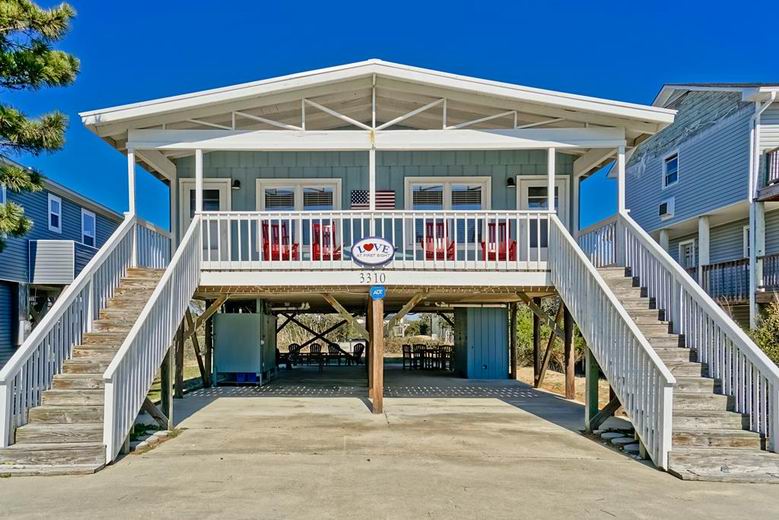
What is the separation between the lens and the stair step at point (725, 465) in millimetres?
5660

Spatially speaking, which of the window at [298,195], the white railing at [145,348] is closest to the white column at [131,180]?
the white railing at [145,348]

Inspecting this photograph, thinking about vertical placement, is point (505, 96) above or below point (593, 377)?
above

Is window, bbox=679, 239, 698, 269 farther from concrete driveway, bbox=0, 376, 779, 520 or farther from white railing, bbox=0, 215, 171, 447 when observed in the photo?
white railing, bbox=0, 215, 171, 447

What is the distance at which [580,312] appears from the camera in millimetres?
8242

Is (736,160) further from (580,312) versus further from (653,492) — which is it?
(653,492)

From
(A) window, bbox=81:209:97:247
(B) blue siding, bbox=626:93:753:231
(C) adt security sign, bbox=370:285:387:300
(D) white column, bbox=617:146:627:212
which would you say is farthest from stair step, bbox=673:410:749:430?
(A) window, bbox=81:209:97:247

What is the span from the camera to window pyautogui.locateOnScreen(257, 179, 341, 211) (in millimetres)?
11797

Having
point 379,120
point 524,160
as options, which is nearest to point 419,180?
point 379,120

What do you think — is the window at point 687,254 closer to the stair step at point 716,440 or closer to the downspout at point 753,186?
the downspout at point 753,186

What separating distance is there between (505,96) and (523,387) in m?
7.09

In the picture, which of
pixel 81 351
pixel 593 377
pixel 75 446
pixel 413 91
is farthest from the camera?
A: pixel 413 91

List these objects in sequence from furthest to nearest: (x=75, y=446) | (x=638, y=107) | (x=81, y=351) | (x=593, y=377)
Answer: (x=638, y=107)
(x=593, y=377)
(x=81, y=351)
(x=75, y=446)

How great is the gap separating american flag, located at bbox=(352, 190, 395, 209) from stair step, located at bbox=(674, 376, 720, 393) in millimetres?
6402

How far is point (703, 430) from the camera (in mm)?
6281
